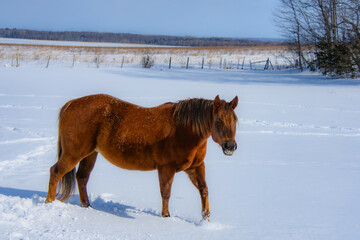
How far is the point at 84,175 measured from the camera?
13.5ft

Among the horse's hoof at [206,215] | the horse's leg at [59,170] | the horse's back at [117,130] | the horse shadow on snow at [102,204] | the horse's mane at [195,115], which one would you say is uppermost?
the horse's mane at [195,115]

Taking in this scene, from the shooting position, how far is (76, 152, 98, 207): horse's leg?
402 cm

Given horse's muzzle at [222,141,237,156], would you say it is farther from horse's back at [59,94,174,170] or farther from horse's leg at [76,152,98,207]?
horse's leg at [76,152,98,207]

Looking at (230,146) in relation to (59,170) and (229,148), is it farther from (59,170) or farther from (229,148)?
(59,170)

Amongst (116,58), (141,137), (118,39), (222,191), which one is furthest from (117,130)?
(118,39)

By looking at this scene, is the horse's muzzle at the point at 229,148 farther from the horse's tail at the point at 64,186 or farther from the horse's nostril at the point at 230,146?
the horse's tail at the point at 64,186

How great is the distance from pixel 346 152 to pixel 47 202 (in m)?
5.54

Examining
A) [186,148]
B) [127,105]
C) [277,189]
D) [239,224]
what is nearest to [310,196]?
[277,189]

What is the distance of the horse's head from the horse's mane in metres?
0.16

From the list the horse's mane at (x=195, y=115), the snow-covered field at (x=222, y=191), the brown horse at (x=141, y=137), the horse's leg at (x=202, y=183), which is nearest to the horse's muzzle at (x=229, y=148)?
the brown horse at (x=141, y=137)

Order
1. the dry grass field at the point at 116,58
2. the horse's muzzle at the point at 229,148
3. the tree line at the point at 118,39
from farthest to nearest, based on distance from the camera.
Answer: the tree line at the point at 118,39 → the dry grass field at the point at 116,58 → the horse's muzzle at the point at 229,148

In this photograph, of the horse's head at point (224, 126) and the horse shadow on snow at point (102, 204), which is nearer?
the horse's head at point (224, 126)

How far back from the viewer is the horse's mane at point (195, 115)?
11.7 ft

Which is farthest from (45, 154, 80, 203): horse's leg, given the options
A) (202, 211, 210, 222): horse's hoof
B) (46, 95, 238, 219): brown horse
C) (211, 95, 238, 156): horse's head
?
(211, 95, 238, 156): horse's head
